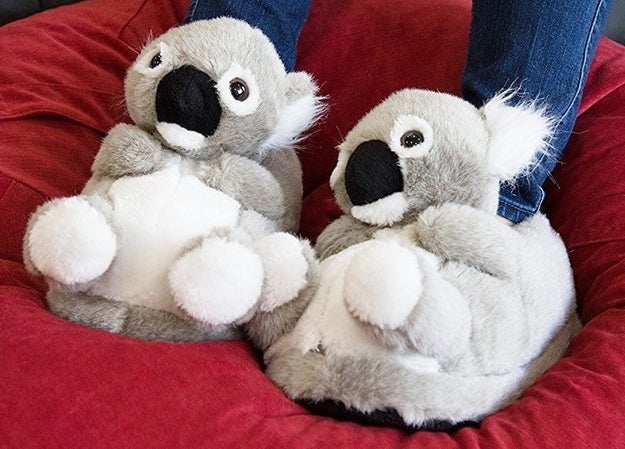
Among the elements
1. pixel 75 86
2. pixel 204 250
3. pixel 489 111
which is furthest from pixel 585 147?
pixel 75 86

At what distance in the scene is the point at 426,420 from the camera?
1.94 ft

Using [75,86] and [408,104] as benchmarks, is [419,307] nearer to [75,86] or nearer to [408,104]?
[408,104]

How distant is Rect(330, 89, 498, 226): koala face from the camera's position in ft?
2.17

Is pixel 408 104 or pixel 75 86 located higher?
pixel 408 104

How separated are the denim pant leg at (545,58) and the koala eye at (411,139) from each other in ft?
0.60

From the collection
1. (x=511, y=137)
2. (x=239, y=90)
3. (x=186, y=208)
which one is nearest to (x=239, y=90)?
(x=239, y=90)

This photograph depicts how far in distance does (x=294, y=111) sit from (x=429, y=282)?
0.30 meters

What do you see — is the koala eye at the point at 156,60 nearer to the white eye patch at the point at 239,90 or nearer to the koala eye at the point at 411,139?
the white eye patch at the point at 239,90

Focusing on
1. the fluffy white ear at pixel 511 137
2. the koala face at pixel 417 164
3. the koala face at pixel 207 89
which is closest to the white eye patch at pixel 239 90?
the koala face at pixel 207 89

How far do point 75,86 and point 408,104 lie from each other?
489 millimetres

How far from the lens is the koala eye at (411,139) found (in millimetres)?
664

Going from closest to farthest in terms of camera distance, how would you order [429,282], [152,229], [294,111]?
[429,282], [152,229], [294,111]

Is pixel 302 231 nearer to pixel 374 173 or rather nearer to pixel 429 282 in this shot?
pixel 374 173

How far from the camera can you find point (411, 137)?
667mm
